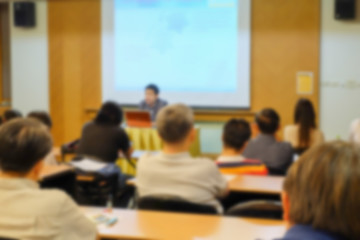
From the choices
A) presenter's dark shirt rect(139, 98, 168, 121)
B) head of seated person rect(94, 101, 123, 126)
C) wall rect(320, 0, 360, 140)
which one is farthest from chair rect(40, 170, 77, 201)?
wall rect(320, 0, 360, 140)

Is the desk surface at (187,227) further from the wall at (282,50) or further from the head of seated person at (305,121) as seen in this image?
the wall at (282,50)

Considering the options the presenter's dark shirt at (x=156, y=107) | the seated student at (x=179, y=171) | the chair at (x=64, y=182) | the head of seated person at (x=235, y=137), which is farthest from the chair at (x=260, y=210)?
the presenter's dark shirt at (x=156, y=107)

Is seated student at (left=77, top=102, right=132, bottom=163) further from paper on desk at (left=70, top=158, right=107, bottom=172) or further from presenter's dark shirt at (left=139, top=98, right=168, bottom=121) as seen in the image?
presenter's dark shirt at (left=139, top=98, right=168, bottom=121)

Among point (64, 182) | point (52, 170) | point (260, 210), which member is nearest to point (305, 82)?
point (64, 182)

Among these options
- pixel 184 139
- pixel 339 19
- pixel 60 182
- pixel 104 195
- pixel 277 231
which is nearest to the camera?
pixel 277 231

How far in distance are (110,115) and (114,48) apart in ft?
11.1

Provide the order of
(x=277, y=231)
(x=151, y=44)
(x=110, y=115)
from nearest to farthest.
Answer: (x=277, y=231), (x=110, y=115), (x=151, y=44)

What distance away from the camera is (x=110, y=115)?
485 cm

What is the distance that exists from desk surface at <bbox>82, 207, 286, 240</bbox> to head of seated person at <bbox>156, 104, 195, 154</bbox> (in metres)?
0.51

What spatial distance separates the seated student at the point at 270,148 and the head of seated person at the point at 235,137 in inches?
19.2

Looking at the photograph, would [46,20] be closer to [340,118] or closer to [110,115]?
[110,115]

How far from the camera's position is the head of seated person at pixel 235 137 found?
3.53 meters

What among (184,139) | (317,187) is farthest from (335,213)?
(184,139)

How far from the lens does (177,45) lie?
25.3 feet
